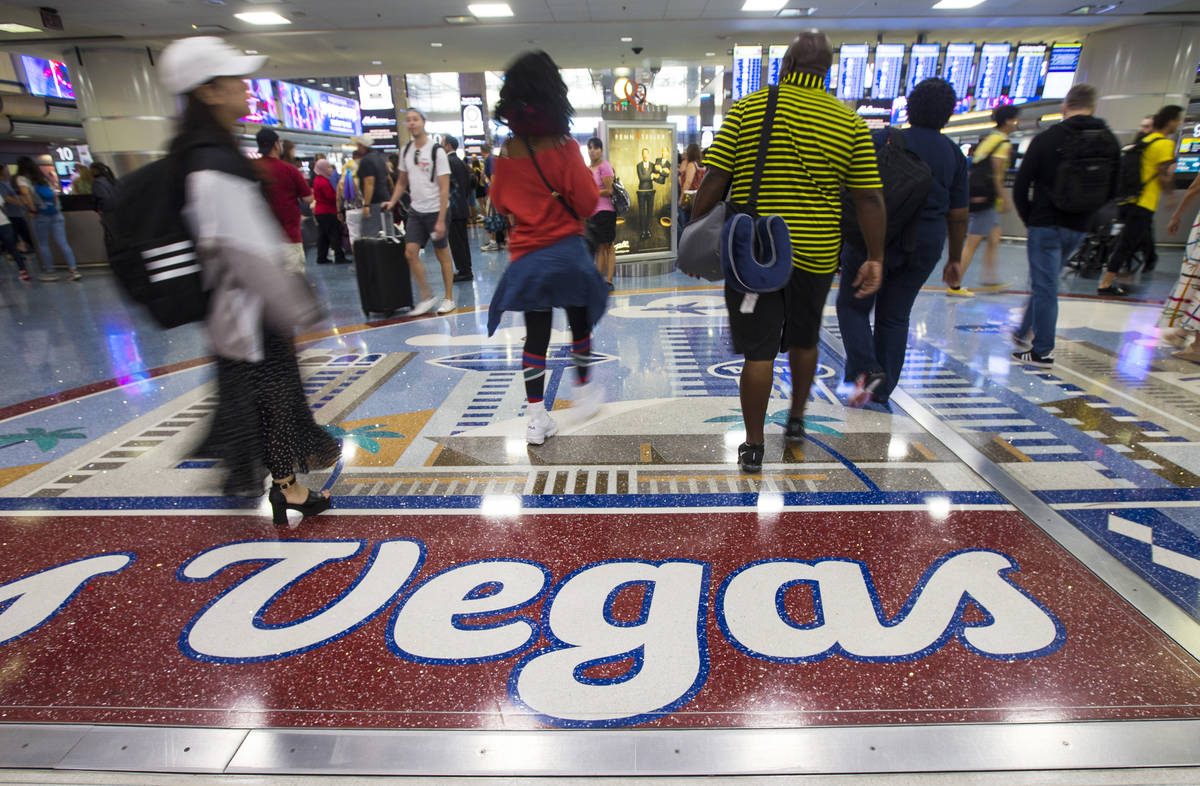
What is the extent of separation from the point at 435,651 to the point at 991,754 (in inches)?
51.9

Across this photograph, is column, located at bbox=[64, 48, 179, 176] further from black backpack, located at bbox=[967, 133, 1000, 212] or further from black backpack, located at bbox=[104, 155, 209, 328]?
black backpack, located at bbox=[967, 133, 1000, 212]

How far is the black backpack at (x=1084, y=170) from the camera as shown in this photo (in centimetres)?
365

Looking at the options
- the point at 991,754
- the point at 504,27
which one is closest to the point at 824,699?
the point at 991,754

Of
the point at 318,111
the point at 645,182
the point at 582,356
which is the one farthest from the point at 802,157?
the point at 318,111

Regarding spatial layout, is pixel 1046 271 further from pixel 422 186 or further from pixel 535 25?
pixel 535 25

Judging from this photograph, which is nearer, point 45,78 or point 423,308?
point 423,308

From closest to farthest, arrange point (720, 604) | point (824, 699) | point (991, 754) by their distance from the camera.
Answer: point (991, 754) < point (824, 699) < point (720, 604)

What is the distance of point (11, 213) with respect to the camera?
10445 millimetres

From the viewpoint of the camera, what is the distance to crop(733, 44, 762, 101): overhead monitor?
34.6ft

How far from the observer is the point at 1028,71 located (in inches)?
396

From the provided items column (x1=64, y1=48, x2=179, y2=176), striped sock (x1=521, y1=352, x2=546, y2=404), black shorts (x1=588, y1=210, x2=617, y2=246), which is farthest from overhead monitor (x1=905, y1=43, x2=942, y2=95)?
column (x1=64, y1=48, x2=179, y2=176)

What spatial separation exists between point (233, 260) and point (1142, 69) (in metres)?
13.2

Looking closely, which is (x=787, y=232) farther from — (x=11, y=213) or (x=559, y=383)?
(x=11, y=213)

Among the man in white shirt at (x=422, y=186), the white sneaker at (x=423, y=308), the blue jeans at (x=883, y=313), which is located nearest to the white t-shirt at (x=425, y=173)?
the man in white shirt at (x=422, y=186)
